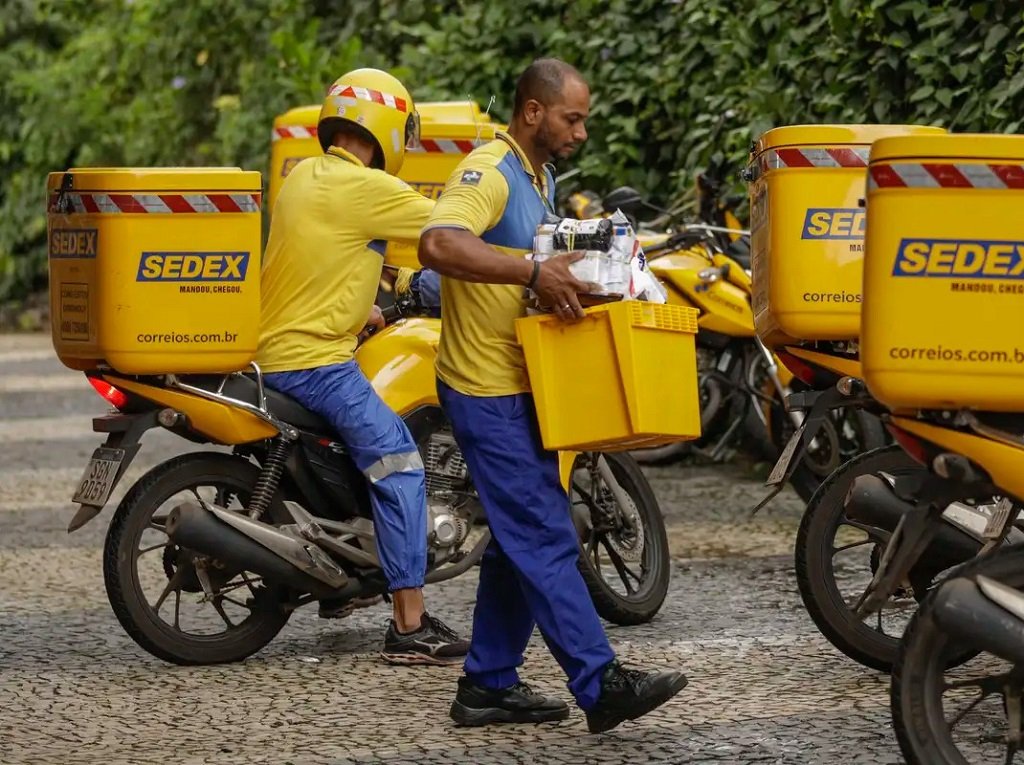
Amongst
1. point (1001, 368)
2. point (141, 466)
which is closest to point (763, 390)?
point (141, 466)

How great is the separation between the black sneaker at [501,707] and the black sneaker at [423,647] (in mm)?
779

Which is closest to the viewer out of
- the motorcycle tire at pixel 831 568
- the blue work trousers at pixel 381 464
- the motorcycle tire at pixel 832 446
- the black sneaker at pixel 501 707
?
the black sneaker at pixel 501 707

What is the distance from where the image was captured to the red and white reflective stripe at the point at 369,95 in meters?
6.37

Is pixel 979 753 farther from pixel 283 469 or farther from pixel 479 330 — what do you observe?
pixel 283 469

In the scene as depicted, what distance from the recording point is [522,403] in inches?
211

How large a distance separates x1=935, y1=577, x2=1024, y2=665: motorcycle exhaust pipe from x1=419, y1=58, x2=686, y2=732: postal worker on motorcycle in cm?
109

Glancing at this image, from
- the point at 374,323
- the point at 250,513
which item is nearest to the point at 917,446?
the point at 250,513

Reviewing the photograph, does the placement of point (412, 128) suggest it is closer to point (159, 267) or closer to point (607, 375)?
point (159, 267)

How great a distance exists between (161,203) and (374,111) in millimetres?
723

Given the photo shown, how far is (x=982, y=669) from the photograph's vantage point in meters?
5.31

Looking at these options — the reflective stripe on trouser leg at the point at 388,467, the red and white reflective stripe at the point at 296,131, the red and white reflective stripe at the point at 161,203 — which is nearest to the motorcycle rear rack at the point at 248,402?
the reflective stripe on trouser leg at the point at 388,467

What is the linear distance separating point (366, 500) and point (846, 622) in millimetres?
1588

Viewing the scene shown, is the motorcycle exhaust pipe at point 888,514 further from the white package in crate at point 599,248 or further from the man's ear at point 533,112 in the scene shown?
the man's ear at point 533,112

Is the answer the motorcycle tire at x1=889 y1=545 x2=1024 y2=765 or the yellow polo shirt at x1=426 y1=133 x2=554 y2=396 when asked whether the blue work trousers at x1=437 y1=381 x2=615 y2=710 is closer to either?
the yellow polo shirt at x1=426 y1=133 x2=554 y2=396
